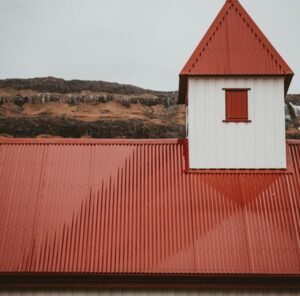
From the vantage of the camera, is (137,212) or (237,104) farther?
(237,104)

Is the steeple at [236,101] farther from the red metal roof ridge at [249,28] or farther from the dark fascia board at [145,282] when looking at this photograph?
the dark fascia board at [145,282]

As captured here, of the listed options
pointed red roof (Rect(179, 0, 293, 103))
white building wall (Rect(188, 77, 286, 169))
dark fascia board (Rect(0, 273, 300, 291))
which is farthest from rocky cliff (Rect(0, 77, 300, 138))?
dark fascia board (Rect(0, 273, 300, 291))

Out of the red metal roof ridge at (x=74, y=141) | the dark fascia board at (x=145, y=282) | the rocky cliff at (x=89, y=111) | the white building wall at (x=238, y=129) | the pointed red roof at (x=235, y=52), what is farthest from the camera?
the rocky cliff at (x=89, y=111)

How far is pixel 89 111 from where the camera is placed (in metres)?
76.3

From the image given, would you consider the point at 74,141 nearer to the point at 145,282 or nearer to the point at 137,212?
the point at 137,212

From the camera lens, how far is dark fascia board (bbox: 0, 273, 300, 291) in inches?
527

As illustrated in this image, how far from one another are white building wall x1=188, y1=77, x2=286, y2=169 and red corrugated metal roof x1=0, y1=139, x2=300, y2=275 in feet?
1.46

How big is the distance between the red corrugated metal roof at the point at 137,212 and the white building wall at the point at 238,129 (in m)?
0.44

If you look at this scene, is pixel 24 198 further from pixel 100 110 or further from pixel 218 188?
pixel 100 110

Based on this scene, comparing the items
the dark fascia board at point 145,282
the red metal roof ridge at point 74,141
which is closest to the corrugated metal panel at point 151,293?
the dark fascia board at point 145,282

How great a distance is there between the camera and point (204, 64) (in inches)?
661

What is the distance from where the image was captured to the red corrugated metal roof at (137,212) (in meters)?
13.4

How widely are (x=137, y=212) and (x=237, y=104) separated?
524 centimetres

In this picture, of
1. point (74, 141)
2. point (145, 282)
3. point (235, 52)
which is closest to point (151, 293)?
point (145, 282)
